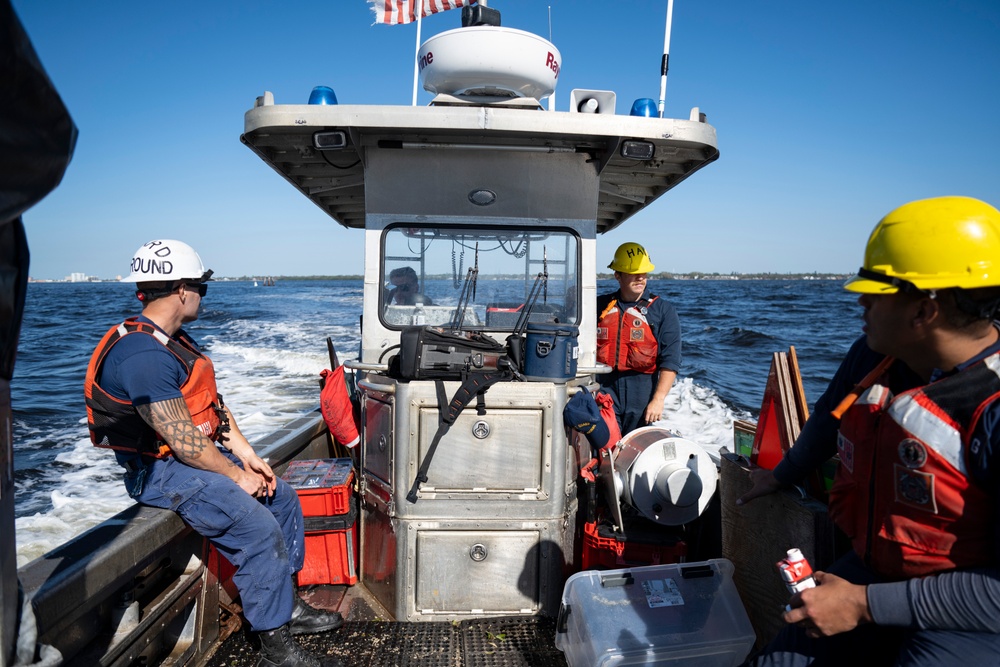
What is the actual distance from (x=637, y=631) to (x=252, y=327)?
26185 millimetres

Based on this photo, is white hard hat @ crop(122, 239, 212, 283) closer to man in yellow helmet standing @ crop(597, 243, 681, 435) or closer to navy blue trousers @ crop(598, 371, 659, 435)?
man in yellow helmet standing @ crop(597, 243, 681, 435)

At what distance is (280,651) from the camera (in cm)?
285

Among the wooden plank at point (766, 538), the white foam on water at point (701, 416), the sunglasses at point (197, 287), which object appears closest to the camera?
the wooden plank at point (766, 538)

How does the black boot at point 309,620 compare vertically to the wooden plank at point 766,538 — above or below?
below

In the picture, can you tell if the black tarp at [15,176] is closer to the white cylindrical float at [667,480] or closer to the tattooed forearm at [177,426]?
the tattooed forearm at [177,426]

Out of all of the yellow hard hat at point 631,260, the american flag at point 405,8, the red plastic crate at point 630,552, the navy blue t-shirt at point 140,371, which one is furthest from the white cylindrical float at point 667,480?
the american flag at point 405,8

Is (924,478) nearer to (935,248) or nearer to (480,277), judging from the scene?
(935,248)

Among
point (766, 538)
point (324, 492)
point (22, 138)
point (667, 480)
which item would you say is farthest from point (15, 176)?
point (667, 480)

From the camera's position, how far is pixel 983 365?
4.82 feet

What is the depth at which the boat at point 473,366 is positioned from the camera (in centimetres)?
325

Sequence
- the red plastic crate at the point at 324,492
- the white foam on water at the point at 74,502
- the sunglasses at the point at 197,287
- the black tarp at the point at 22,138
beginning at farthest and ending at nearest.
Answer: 1. the white foam on water at the point at 74,502
2. the red plastic crate at the point at 324,492
3. the sunglasses at the point at 197,287
4. the black tarp at the point at 22,138

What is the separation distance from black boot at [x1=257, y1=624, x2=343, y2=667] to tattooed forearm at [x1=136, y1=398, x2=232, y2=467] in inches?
34.7

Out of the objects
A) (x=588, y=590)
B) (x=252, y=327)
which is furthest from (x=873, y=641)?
(x=252, y=327)

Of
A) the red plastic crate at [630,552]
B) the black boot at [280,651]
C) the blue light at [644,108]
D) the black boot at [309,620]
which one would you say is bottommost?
the black boot at [309,620]
